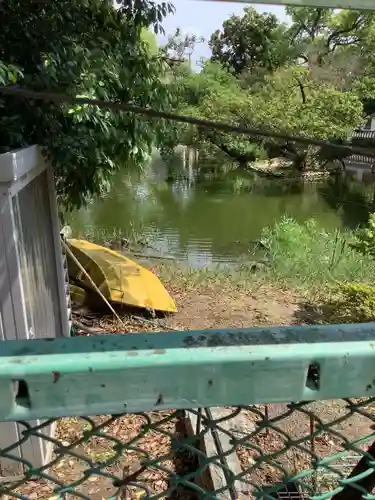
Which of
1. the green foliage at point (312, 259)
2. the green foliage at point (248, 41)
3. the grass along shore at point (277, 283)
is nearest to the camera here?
the grass along shore at point (277, 283)

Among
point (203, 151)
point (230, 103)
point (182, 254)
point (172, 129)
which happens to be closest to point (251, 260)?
point (182, 254)

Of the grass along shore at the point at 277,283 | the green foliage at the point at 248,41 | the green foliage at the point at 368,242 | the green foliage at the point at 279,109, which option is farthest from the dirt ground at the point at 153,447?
the green foliage at the point at 248,41

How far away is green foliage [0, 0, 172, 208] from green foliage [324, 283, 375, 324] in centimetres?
342

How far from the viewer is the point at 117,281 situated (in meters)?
6.12

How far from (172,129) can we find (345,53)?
866 inches

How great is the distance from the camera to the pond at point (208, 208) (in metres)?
12.4

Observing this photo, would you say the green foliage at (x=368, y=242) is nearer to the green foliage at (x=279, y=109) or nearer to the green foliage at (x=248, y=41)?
the green foliage at (x=279, y=109)

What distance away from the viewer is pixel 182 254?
11539mm

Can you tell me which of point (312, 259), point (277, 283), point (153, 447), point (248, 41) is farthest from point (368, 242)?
point (248, 41)

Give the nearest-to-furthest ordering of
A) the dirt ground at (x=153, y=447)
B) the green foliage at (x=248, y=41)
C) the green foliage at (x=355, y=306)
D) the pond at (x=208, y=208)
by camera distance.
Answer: the dirt ground at (x=153, y=447), the green foliage at (x=355, y=306), the pond at (x=208, y=208), the green foliage at (x=248, y=41)

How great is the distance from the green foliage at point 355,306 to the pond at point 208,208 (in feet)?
14.1

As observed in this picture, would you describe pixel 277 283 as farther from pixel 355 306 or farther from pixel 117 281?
pixel 117 281

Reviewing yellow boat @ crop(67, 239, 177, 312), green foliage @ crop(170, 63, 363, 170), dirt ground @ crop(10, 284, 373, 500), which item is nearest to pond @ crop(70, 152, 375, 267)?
green foliage @ crop(170, 63, 363, 170)

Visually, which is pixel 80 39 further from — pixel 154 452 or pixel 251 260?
pixel 251 260
